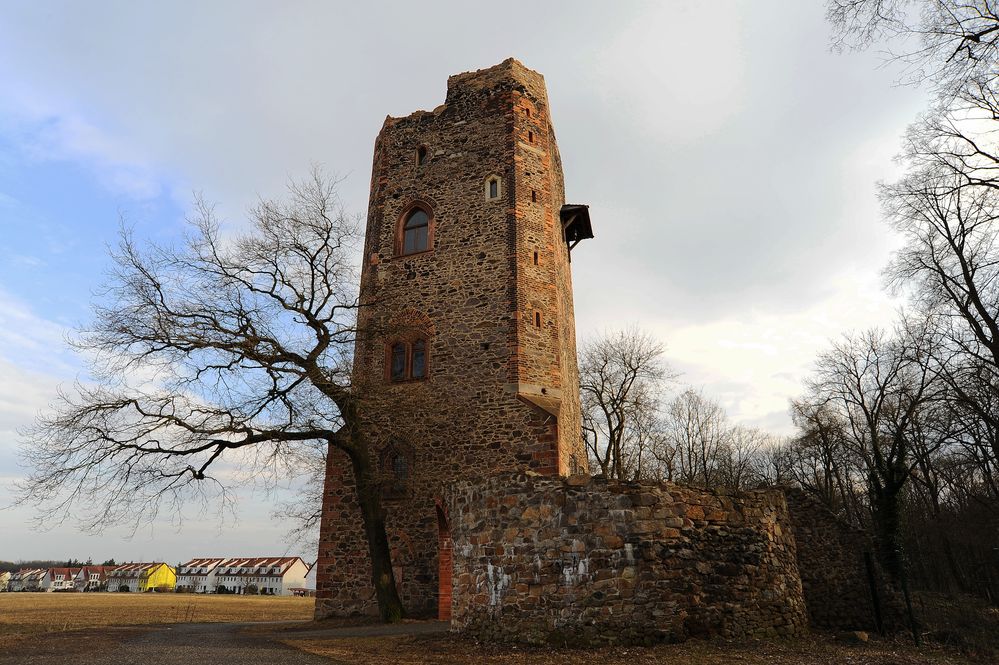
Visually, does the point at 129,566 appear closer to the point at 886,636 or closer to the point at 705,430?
the point at 705,430

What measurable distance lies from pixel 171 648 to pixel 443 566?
6.02 meters

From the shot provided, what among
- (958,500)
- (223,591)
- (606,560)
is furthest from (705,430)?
(223,591)

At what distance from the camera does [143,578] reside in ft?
283

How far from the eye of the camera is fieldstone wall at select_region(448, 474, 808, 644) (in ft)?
28.2

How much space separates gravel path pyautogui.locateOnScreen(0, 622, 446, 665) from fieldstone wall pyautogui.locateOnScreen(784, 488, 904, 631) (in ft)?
24.1

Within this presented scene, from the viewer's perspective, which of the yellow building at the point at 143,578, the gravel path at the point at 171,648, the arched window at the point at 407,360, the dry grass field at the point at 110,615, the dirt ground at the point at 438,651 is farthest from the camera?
the yellow building at the point at 143,578

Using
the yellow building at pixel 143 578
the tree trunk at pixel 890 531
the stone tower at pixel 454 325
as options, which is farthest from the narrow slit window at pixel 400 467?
the yellow building at pixel 143 578

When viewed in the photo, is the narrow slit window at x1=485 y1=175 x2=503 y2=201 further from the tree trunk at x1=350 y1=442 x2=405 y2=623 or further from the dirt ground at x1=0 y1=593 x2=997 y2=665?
the dirt ground at x1=0 y1=593 x2=997 y2=665

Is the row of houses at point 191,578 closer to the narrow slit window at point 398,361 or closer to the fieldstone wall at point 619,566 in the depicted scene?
the narrow slit window at point 398,361

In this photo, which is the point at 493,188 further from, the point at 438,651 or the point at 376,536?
the point at 438,651

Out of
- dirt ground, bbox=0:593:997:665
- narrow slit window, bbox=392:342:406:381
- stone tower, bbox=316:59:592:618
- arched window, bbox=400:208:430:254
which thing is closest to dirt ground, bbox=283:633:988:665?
dirt ground, bbox=0:593:997:665

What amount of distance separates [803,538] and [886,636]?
202cm

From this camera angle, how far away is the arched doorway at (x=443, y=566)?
1424cm

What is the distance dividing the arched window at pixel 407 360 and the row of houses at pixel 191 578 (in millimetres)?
78938
